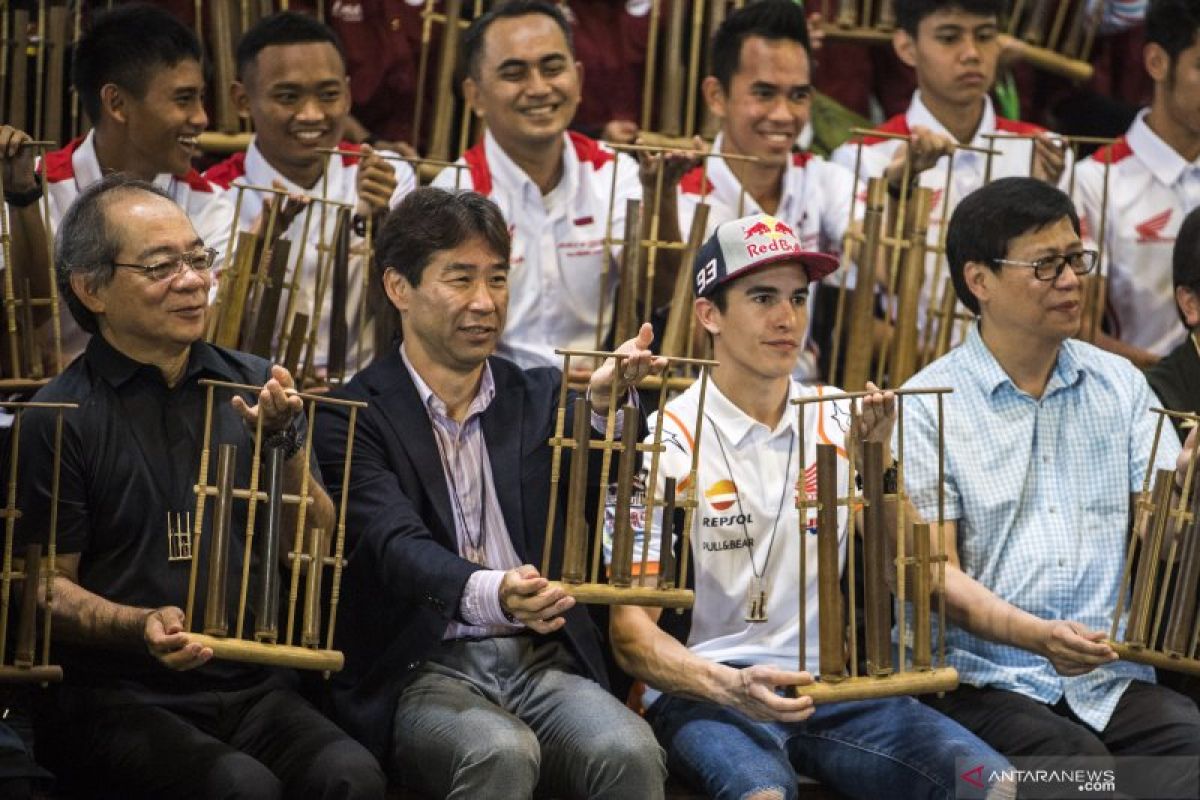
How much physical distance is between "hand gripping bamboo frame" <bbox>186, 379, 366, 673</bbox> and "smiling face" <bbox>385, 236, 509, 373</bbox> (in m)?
0.35

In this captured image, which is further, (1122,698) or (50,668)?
(1122,698)

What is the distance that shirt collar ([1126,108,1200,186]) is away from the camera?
5184 millimetres

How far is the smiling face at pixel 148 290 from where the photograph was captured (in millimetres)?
3465

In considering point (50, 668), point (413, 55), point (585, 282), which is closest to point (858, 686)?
point (50, 668)

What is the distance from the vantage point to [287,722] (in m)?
3.39

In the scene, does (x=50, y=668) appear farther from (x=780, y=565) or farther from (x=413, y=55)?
(x=413, y=55)

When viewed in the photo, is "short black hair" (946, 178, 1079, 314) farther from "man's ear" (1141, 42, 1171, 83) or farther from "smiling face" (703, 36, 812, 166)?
"man's ear" (1141, 42, 1171, 83)

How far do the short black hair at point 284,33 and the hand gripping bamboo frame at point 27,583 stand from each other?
184cm

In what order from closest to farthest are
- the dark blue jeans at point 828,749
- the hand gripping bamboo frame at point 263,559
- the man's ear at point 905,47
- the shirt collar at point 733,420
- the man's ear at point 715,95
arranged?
the hand gripping bamboo frame at point 263,559 < the dark blue jeans at point 828,749 < the shirt collar at point 733,420 < the man's ear at point 715,95 < the man's ear at point 905,47

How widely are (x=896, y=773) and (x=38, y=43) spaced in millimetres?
3034

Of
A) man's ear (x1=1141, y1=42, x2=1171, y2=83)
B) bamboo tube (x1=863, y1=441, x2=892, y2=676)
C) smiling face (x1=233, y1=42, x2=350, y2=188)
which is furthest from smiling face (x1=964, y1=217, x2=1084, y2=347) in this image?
smiling face (x1=233, y1=42, x2=350, y2=188)

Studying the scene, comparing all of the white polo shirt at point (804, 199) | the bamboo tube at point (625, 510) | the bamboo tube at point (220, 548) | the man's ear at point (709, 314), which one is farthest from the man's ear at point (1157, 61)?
the bamboo tube at point (220, 548)

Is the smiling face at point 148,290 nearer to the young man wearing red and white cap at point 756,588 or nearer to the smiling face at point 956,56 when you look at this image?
the young man wearing red and white cap at point 756,588

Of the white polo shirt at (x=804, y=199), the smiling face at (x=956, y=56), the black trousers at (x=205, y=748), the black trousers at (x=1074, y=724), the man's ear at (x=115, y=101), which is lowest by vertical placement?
the black trousers at (x=205, y=748)
